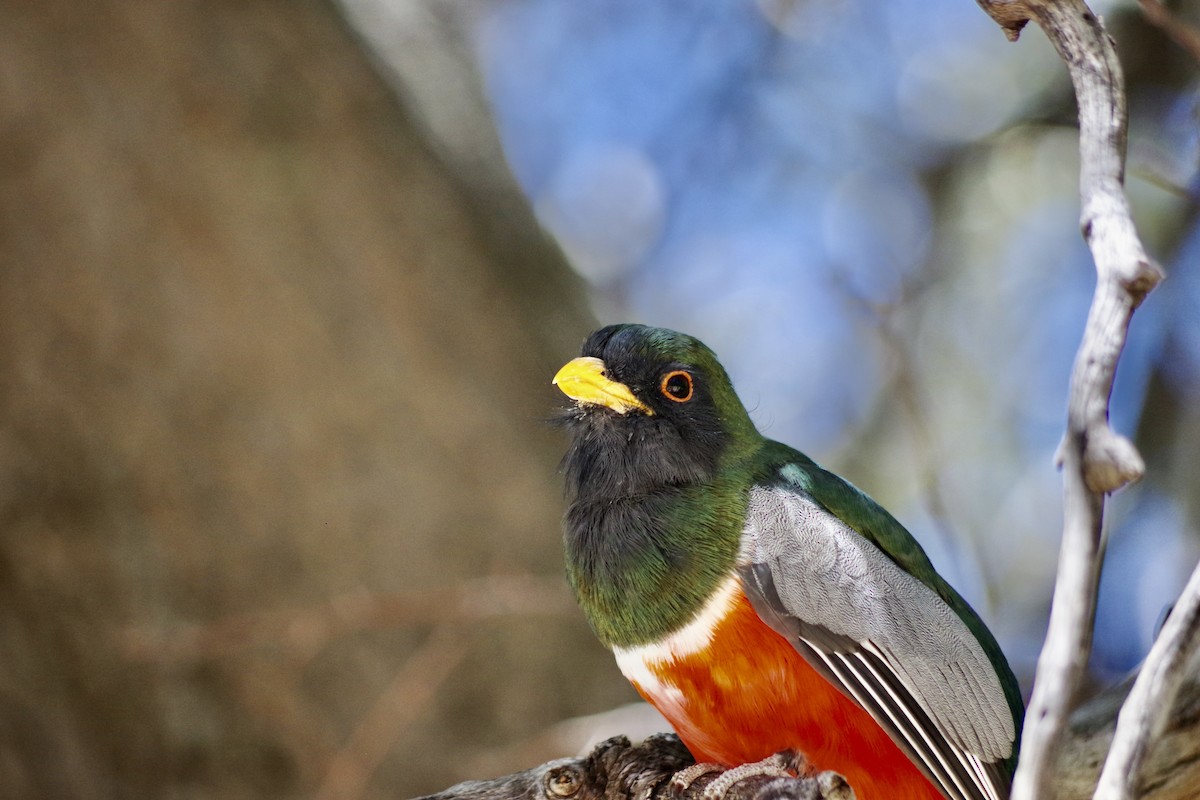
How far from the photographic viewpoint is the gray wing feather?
2750mm

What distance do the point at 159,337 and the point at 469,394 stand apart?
136cm

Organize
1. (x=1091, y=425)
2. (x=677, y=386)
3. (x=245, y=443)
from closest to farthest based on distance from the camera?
(x=1091, y=425), (x=677, y=386), (x=245, y=443)

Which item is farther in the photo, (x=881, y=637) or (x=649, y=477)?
(x=649, y=477)

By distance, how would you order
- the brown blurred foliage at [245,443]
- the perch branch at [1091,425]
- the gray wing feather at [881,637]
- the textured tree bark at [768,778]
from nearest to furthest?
the perch branch at [1091,425] → the textured tree bark at [768,778] → the gray wing feather at [881,637] → the brown blurred foliage at [245,443]

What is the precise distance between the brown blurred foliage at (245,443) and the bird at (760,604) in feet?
5.14

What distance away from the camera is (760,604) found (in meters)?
2.84

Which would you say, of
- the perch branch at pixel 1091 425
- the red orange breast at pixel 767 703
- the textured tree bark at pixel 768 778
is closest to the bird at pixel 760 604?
the red orange breast at pixel 767 703

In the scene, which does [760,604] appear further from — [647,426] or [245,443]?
[245,443]

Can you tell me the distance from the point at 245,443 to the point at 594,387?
1.99 m

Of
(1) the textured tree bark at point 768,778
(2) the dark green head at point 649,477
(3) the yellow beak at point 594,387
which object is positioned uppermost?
(3) the yellow beak at point 594,387

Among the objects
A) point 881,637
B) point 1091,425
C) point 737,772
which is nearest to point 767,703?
point 737,772

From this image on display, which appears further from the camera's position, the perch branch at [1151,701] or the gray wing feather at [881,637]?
the gray wing feather at [881,637]

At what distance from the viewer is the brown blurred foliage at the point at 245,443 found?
4320 millimetres

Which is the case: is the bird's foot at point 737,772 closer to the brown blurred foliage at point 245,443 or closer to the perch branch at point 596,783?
the perch branch at point 596,783
